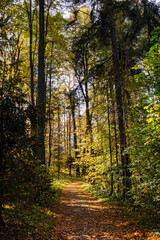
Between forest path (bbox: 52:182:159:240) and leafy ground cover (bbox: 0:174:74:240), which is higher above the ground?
leafy ground cover (bbox: 0:174:74:240)

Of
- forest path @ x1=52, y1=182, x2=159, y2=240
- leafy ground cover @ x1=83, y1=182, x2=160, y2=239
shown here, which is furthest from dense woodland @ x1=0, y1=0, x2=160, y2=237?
forest path @ x1=52, y1=182, x2=159, y2=240

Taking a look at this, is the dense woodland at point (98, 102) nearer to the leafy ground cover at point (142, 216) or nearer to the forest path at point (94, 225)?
the leafy ground cover at point (142, 216)

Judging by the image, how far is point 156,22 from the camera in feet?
33.5

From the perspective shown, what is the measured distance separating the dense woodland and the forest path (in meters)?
0.84

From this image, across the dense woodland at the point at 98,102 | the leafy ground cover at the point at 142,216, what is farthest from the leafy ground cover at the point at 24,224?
the leafy ground cover at the point at 142,216

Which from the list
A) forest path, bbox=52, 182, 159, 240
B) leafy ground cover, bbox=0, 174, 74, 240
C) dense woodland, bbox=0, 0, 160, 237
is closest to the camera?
dense woodland, bbox=0, 0, 160, 237

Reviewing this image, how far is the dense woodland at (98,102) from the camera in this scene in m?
4.00

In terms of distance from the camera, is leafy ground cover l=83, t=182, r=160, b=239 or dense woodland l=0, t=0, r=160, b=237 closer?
dense woodland l=0, t=0, r=160, b=237

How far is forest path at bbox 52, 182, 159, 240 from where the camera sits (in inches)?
206

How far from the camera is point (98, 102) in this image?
11461mm

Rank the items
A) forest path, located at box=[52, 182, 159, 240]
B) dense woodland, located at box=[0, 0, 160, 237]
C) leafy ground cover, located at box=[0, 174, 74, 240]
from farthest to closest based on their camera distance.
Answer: forest path, located at box=[52, 182, 159, 240], leafy ground cover, located at box=[0, 174, 74, 240], dense woodland, located at box=[0, 0, 160, 237]

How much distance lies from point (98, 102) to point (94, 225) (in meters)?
7.19

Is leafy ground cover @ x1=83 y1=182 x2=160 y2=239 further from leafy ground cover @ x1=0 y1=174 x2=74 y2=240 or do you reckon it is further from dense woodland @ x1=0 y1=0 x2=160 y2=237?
leafy ground cover @ x1=0 y1=174 x2=74 y2=240

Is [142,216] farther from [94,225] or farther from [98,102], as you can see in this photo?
[98,102]
